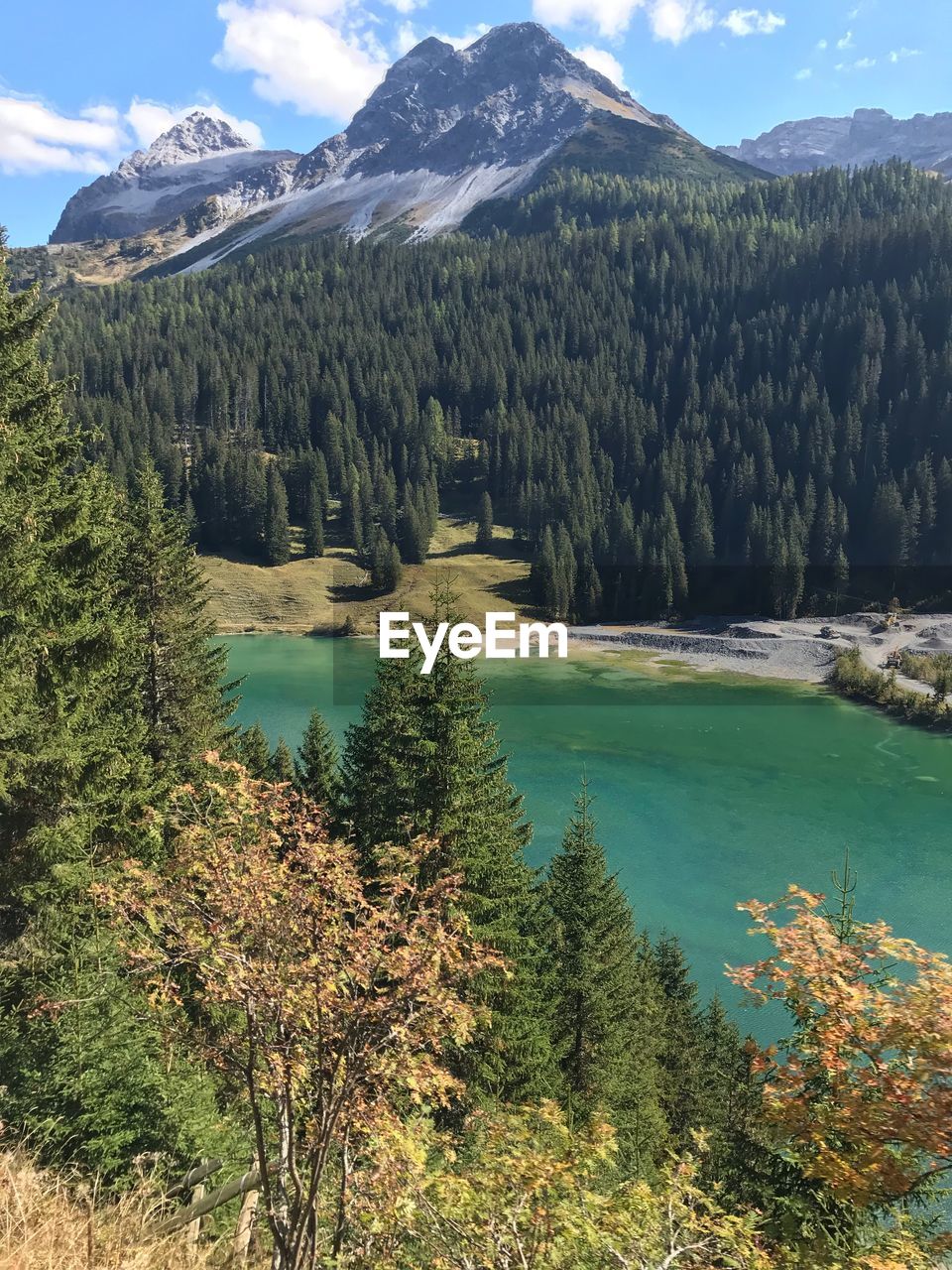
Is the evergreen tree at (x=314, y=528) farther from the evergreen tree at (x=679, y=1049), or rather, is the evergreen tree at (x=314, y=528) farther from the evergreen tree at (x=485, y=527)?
the evergreen tree at (x=679, y=1049)

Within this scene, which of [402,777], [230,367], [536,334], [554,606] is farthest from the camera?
[536,334]

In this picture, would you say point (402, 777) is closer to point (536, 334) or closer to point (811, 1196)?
point (811, 1196)

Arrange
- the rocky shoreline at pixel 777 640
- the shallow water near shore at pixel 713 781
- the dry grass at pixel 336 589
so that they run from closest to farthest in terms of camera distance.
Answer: the shallow water near shore at pixel 713 781 < the rocky shoreline at pixel 777 640 < the dry grass at pixel 336 589

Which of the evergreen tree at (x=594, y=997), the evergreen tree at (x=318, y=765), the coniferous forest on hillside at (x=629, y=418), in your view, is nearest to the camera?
the evergreen tree at (x=594, y=997)

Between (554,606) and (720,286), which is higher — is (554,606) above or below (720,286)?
below

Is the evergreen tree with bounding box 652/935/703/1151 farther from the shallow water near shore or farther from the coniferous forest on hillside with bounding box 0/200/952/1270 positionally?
the shallow water near shore

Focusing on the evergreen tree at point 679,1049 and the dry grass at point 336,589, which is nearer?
the evergreen tree at point 679,1049

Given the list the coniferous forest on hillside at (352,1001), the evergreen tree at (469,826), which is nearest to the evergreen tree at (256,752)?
the coniferous forest on hillside at (352,1001)

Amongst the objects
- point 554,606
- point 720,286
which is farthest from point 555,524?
point 720,286
